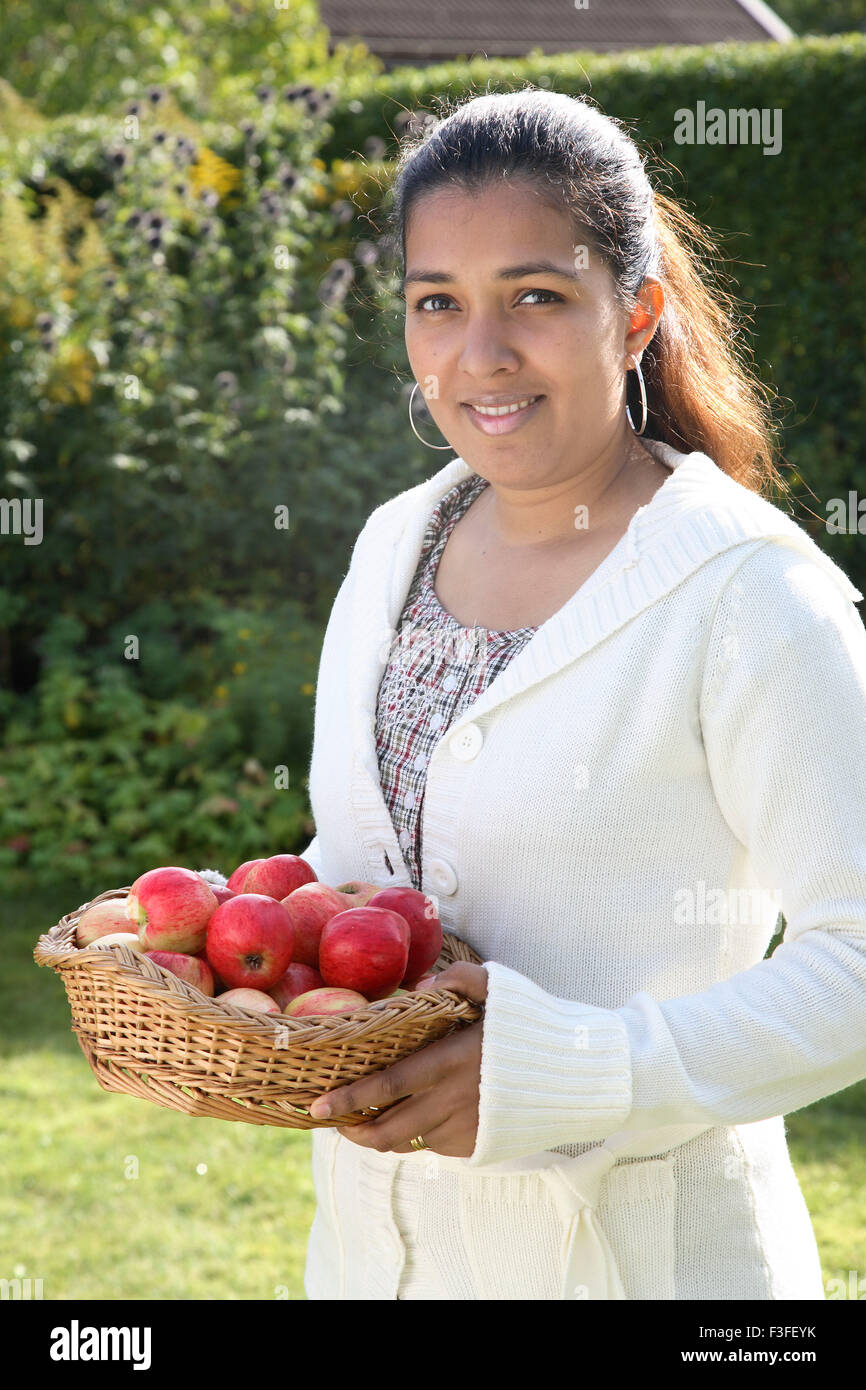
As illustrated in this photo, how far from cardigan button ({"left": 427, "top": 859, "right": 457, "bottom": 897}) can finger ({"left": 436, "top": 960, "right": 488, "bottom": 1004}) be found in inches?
9.9

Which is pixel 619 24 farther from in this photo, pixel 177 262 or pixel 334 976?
pixel 334 976

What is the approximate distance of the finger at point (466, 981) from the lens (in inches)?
59.8

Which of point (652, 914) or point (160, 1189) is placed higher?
point (652, 914)

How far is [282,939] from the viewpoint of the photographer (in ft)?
5.46

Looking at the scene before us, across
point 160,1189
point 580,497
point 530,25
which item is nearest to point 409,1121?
point 580,497

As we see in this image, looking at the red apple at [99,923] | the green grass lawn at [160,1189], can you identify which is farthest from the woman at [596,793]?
the green grass lawn at [160,1189]

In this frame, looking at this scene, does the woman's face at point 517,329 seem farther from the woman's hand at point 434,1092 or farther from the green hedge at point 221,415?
the green hedge at point 221,415

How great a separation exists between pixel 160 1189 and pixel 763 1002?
2.77m

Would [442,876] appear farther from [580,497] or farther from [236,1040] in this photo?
[580,497]

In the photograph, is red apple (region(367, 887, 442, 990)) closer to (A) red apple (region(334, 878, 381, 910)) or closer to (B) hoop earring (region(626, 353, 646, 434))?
(A) red apple (region(334, 878, 381, 910))

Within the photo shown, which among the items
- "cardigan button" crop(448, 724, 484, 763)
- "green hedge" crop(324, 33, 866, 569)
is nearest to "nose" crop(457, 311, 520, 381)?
"cardigan button" crop(448, 724, 484, 763)

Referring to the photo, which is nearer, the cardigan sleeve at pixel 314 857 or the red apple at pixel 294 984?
the red apple at pixel 294 984

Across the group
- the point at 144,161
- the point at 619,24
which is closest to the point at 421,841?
the point at 144,161

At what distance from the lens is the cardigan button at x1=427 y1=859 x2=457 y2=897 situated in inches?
69.9
